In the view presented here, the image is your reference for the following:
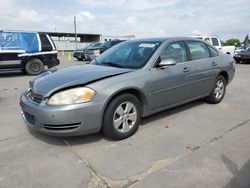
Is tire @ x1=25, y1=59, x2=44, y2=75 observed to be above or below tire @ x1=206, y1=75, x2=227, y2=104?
below

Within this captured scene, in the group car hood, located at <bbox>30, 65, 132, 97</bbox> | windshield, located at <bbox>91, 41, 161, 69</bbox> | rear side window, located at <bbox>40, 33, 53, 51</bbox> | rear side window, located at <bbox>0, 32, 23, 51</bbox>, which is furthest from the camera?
rear side window, located at <bbox>40, 33, 53, 51</bbox>

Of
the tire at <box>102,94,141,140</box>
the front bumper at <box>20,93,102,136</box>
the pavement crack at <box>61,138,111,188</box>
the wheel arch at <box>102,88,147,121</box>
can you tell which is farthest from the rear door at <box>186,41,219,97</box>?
the pavement crack at <box>61,138,111,188</box>

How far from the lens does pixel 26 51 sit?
36.7ft

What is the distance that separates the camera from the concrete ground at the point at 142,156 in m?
2.80

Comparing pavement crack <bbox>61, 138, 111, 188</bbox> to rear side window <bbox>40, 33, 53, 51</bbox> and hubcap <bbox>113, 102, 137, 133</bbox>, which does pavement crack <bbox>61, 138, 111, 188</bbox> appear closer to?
hubcap <bbox>113, 102, 137, 133</bbox>

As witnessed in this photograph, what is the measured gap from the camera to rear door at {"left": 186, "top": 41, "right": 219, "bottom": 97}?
5062 millimetres

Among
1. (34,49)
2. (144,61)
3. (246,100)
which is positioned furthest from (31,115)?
(34,49)

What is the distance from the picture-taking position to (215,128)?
4.32 meters

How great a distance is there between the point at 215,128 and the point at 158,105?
40.2 inches

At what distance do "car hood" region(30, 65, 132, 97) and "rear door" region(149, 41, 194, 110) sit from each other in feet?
1.85

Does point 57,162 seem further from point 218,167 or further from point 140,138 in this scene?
point 218,167

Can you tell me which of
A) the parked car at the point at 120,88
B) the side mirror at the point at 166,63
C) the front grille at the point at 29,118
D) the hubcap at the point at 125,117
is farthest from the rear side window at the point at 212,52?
the front grille at the point at 29,118

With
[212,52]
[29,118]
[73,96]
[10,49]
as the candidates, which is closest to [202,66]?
[212,52]

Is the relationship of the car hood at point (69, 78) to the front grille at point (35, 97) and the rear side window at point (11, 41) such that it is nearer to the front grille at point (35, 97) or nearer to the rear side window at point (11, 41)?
the front grille at point (35, 97)
